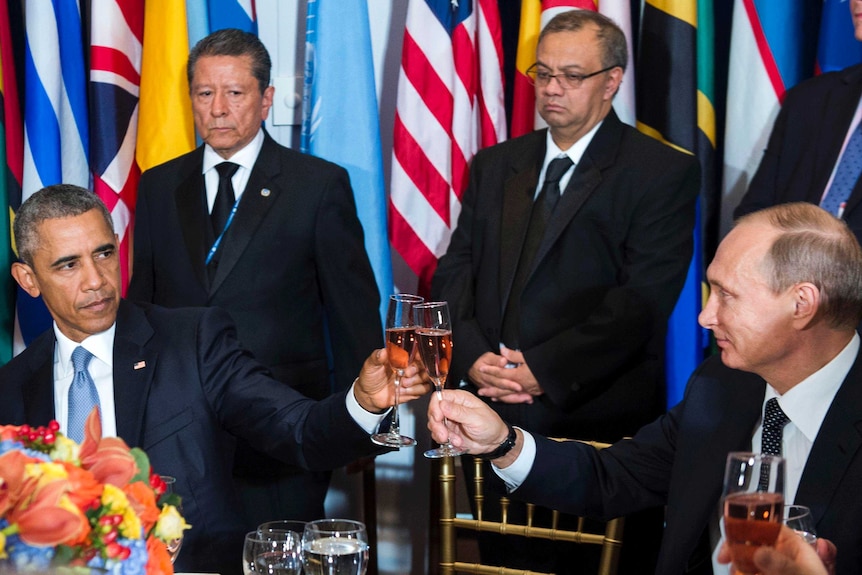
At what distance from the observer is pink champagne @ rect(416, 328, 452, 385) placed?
91.2 inches

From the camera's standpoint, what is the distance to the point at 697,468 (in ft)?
8.54

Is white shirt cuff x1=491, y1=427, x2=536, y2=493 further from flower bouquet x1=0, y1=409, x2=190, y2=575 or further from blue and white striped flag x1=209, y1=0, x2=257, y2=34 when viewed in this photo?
blue and white striped flag x1=209, y1=0, x2=257, y2=34

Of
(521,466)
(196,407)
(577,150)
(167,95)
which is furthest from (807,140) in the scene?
(167,95)

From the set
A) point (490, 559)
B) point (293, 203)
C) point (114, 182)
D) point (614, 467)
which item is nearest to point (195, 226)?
point (293, 203)

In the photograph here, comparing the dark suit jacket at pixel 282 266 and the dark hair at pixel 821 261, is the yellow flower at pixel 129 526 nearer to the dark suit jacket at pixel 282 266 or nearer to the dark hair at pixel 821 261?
the dark hair at pixel 821 261

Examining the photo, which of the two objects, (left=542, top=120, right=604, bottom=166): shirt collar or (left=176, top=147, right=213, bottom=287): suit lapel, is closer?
(left=542, top=120, right=604, bottom=166): shirt collar

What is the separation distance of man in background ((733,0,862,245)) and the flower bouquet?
2584 mm

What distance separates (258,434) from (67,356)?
0.54m

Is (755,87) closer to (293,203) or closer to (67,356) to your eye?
(293,203)

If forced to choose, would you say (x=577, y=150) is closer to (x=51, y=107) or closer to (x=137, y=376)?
(x=137, y=376)

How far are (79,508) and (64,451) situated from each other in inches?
5.9

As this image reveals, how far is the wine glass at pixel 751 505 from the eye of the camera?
1.65m

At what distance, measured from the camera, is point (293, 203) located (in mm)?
4051

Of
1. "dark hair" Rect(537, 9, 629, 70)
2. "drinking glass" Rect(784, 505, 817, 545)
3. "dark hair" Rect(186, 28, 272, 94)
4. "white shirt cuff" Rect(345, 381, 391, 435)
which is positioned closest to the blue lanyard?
"dark hair" Rect(186, 28, 272, 94)
